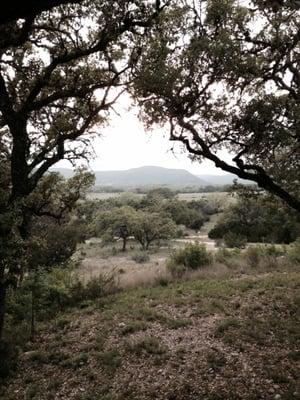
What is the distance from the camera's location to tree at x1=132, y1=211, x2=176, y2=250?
40972 mm

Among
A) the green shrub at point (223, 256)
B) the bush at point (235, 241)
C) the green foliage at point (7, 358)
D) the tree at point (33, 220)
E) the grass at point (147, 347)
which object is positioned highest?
the tree at point (33, 220)

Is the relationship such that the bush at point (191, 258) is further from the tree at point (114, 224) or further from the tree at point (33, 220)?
the tree at point (114, 224)

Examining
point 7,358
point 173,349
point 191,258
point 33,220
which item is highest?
Answer: point 33,220

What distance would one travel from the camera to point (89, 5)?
8.22 metres

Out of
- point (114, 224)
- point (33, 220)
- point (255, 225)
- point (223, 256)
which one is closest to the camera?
point (33, 220)

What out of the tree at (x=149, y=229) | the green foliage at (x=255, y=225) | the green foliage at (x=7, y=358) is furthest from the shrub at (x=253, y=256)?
the tree at (x=149, y=229)

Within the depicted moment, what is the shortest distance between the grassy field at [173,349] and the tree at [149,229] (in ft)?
92.6

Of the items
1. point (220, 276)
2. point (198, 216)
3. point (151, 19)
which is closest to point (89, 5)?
point (151, 19)

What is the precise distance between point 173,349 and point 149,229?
32.5m

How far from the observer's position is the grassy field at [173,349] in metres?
7.29

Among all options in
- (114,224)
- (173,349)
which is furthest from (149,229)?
(173,349)

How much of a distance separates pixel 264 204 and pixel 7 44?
771cm

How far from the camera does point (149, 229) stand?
41.2 m

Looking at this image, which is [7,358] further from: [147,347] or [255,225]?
[255,225]
